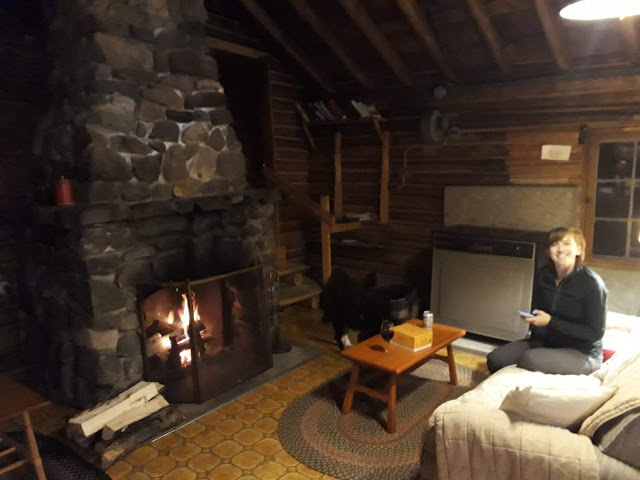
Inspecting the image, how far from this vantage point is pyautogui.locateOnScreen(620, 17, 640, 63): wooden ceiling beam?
303 cm

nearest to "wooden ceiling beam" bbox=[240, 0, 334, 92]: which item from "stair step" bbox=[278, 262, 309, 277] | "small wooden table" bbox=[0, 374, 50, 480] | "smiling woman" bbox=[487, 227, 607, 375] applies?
"stair step" bbox=[278, 262, 309, 277]

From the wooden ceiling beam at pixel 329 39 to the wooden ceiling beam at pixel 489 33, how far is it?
4.17 feet

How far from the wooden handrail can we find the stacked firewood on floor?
202cm

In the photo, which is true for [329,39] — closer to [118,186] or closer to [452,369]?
[118,186]

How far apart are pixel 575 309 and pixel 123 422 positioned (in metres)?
2.67

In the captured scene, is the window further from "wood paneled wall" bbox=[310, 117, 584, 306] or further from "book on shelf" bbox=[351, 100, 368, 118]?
"book on shelf" bbox=[351, 100, 368, 118]

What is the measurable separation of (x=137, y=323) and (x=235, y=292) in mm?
752

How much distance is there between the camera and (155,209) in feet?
9.42

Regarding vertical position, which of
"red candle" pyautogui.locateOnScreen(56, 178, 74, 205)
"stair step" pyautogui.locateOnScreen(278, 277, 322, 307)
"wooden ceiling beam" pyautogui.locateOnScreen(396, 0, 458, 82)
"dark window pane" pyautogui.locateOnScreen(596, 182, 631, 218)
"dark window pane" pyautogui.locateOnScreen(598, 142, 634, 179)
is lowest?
"stair step" pyautogui.locateOnScreen(278, 277, 322, 307)

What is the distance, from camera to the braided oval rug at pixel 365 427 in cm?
247

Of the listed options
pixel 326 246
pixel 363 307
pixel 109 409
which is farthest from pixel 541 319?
pixel 109 409

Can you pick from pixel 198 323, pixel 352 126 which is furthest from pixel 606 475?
pixel 352 126

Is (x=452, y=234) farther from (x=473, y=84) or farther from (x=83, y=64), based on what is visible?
(x=83, y=64)

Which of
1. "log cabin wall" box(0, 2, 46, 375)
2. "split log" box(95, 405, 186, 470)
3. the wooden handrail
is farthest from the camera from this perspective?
the wooden handrail
